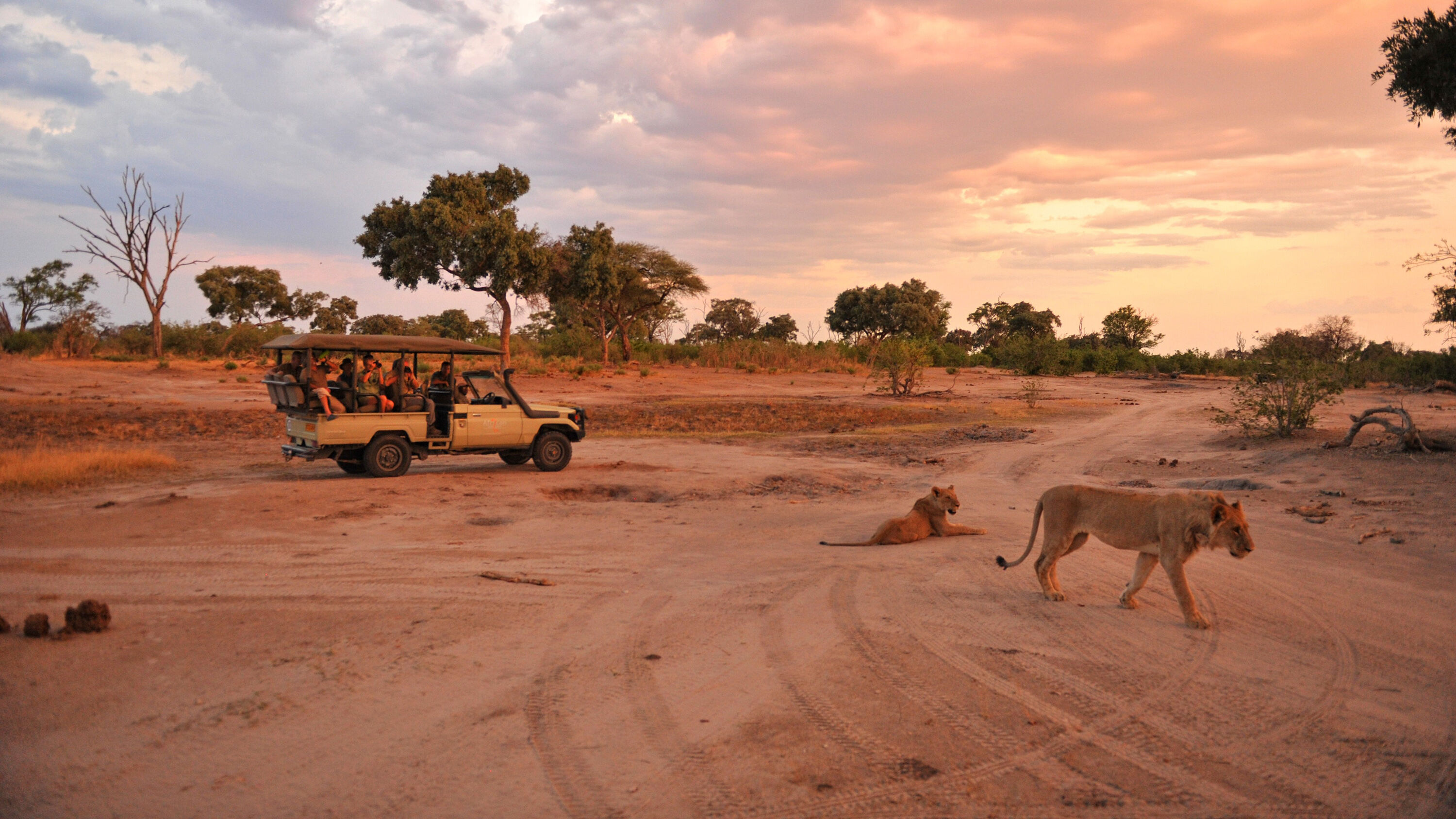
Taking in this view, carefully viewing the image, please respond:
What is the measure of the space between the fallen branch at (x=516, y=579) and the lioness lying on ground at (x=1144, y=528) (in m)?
3.86

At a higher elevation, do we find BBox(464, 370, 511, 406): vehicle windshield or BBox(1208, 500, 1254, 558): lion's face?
BBox(464, 370, 511, 406): vehicle windshield

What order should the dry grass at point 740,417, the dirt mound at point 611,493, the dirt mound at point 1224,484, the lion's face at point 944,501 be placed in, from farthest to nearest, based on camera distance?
the dry grass at point 740,417 → the dirt mound at point 611,493 → the dirt mound at point 1224,484 → the lion's face at point 944,501

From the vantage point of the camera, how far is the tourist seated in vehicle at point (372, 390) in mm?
12773

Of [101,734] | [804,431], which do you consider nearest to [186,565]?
[101,734]

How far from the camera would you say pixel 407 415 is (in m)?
12.9

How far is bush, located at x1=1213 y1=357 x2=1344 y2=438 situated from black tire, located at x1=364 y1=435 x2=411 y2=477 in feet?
47.9

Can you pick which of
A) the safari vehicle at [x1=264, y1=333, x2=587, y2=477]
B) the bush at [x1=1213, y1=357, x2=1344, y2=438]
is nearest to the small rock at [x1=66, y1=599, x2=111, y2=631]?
the safari vehicle at [x1=264, y1=333, x2=587, y2=477]

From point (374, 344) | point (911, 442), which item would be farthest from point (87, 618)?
point (911, 442)

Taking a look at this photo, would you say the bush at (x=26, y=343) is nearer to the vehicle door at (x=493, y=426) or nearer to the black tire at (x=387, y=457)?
the black tire at (x=387, y=457)

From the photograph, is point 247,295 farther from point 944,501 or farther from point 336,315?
point 944,501


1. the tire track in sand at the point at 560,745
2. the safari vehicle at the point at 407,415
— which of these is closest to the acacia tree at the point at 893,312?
the safari vehicle at the point at 407,415

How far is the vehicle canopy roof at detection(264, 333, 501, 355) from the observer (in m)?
11.9

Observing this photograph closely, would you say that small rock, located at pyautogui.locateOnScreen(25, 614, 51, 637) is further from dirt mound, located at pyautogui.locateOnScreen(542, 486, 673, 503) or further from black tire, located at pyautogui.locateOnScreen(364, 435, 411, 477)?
black tire, located at pyautogui.locateOnScreen(364, 435, 411, 477)

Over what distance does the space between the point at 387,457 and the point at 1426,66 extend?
52.7 feet
